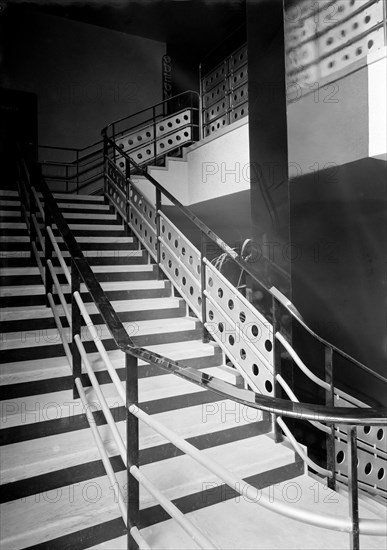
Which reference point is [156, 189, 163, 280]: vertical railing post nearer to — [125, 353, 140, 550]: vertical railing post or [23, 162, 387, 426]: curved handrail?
[23, 162, 387, 426]: curved handrail

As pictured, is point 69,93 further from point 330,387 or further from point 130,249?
point 330,387

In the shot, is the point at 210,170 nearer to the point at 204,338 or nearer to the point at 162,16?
the point at 204,338

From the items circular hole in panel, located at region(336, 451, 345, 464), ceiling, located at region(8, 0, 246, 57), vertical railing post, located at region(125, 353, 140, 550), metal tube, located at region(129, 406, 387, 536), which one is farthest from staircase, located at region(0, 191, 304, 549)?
ceiling, located at region(8, 0, 246, 57)

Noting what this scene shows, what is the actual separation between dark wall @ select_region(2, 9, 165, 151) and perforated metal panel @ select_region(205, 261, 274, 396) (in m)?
5.64

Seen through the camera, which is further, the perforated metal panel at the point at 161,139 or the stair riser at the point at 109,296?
the perforated metal panel at the point at 161,139

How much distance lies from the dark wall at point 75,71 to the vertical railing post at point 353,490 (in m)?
7.74

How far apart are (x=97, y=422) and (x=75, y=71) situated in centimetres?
745

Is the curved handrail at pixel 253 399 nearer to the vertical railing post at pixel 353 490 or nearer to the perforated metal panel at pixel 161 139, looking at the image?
the vertical railing post at pixel 353 490

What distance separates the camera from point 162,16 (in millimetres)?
7781

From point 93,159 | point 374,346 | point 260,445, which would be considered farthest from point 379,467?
point 93,159

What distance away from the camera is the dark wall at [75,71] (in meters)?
7.20

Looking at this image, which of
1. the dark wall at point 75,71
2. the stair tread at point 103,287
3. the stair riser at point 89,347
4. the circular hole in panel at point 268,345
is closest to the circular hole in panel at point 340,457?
the circular hole in panel at point 268,345

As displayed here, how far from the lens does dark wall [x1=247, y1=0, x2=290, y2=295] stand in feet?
11.2

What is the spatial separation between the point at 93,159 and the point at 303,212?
5.29 m
